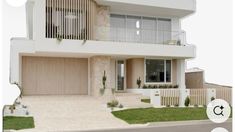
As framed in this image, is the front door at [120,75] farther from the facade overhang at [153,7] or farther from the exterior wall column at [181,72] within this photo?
the exterior wall column at [181,72]

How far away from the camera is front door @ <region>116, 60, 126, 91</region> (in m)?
21.4

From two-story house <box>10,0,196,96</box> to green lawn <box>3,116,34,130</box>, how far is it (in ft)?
16.0

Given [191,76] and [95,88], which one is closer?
[95,88]

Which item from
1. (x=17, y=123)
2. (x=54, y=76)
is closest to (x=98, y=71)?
(x=54, y=76)

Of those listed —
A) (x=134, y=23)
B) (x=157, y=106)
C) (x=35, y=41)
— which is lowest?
(x=157, y=106)

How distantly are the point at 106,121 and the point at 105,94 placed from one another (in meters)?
6.00

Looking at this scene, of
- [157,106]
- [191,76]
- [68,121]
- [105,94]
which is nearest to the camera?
[68,121]

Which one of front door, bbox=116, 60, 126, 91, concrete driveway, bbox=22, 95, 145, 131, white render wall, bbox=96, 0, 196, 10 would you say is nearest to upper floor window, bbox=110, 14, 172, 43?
white render wall, bbox=96, 0, 196, 10

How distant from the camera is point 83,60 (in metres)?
20.1

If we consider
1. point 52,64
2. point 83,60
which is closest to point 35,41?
point 52,64

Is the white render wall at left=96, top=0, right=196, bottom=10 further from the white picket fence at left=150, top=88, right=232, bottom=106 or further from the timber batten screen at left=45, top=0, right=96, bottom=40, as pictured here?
the white picket fence at left=150, top=88, right=232, bottom=106

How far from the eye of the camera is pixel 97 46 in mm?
17766

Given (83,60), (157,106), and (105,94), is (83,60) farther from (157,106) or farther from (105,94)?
(157,106)

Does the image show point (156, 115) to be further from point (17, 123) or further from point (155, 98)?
point (17, 123)
